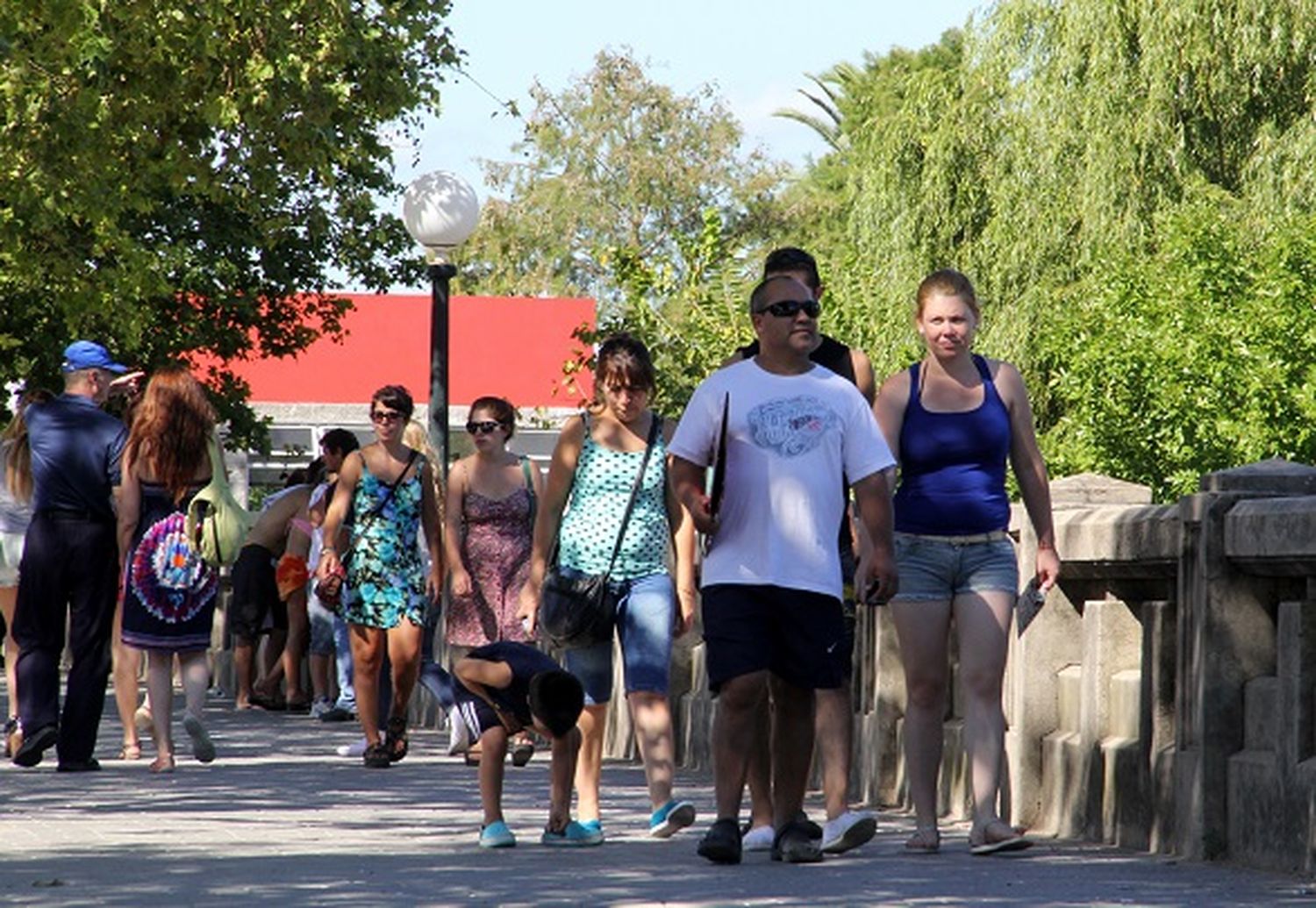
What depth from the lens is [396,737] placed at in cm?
1455

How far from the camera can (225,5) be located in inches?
768

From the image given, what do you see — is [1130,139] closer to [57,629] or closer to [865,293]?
[865,293]

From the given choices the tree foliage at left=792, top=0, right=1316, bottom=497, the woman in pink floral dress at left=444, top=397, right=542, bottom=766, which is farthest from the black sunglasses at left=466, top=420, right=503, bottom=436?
the tree foliage at left=792, top=0, right=1316, bottom=497

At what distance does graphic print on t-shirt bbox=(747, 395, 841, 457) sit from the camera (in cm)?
914

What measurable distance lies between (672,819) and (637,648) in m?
0.59

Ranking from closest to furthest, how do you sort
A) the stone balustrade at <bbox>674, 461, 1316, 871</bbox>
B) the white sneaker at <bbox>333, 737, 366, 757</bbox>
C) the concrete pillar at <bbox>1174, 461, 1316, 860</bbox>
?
the stone balustrade at <bbox>674, 461, 1316, 871</bbox>, the concrete pillar at <bbox>1174, 461, 1316, 860</bbox>, the white sneaker at <bbox>333, 737, 366, 757</bbox>

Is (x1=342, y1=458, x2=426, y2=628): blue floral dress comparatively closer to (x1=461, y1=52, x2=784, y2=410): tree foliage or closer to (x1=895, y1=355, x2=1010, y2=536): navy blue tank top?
(x1=895, y1=355, x2=1010, y2=536): navy blue tank top

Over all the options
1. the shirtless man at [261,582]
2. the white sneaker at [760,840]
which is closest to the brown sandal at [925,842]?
the white sneaker at [760,840]

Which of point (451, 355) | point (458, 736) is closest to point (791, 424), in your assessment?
point (458, 736)

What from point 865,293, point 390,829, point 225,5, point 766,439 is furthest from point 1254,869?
point 865,293

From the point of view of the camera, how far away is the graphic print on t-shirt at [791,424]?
914cm

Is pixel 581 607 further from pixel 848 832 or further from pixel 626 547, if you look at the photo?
pixel 848 832

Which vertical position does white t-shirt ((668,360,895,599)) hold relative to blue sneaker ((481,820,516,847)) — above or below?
above

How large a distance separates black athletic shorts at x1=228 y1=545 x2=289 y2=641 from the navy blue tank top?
12096 millimetres
